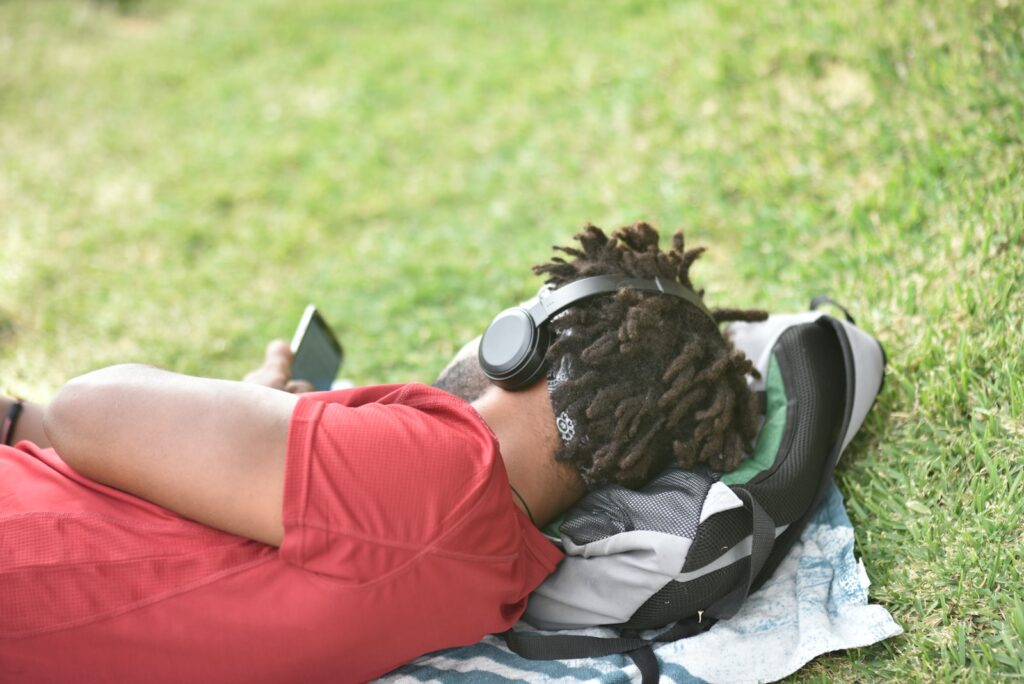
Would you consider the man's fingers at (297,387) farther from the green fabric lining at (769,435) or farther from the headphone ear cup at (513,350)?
the green fabric lining at (769,435)

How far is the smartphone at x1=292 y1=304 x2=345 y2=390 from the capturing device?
2.97m

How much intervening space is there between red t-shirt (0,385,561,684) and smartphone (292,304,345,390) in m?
1.03

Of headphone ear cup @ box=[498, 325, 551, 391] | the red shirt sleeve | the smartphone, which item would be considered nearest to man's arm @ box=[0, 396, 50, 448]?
the smartphone

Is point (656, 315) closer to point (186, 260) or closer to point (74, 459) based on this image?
point (74, 459)

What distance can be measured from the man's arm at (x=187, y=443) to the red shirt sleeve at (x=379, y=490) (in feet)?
0.17

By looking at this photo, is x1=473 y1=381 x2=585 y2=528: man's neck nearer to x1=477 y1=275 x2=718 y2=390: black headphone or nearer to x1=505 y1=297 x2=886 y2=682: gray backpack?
x1=477 y1=275 x2=718 y2=390: black headphone

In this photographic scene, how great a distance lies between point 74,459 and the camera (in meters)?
1.94

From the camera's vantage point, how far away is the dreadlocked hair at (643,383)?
2.23 m

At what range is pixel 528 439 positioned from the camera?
7.41ft

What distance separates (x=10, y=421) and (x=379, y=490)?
4.66 feet

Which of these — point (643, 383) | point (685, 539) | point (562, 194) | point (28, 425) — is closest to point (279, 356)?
point (28, 425)

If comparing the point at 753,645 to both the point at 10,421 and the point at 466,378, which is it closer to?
the point at 466,378

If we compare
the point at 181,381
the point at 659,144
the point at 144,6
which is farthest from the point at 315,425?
the point at 144,6

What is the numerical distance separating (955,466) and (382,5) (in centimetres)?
548
